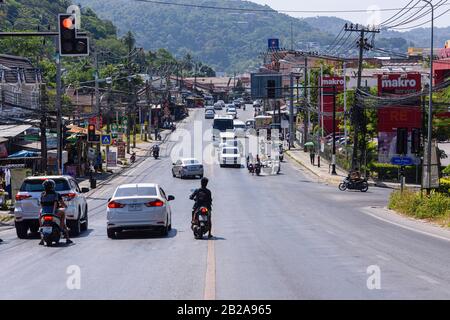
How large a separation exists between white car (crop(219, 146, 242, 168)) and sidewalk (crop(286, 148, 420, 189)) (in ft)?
20.2

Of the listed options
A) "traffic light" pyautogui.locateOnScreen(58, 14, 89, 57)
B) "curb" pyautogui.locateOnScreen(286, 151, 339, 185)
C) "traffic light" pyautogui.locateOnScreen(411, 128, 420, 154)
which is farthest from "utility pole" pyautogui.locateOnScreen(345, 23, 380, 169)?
"traffic light" pyautogui.locateOnScreen(58, 14, 89, 57)

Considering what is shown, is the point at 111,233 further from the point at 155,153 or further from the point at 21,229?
the point at 155,153

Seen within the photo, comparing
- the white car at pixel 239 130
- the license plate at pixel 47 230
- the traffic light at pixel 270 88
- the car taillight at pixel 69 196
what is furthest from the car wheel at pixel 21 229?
the white car at pixel 239 130

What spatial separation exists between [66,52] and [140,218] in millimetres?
4979

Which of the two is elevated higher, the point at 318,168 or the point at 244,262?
the point at 244,262

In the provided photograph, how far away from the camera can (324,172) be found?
7075cm

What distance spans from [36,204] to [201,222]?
5.32m

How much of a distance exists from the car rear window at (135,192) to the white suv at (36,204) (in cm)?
175

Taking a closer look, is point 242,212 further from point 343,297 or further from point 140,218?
point 343,297

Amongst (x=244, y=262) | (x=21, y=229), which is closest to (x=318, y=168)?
(x=21, y=229)

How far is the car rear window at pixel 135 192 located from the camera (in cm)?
2447

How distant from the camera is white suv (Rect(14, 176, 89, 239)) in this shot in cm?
2530

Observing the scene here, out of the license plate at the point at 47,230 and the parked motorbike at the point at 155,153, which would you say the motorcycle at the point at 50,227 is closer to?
the license plate at the point at 47,230

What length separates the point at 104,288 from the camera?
13.6m
